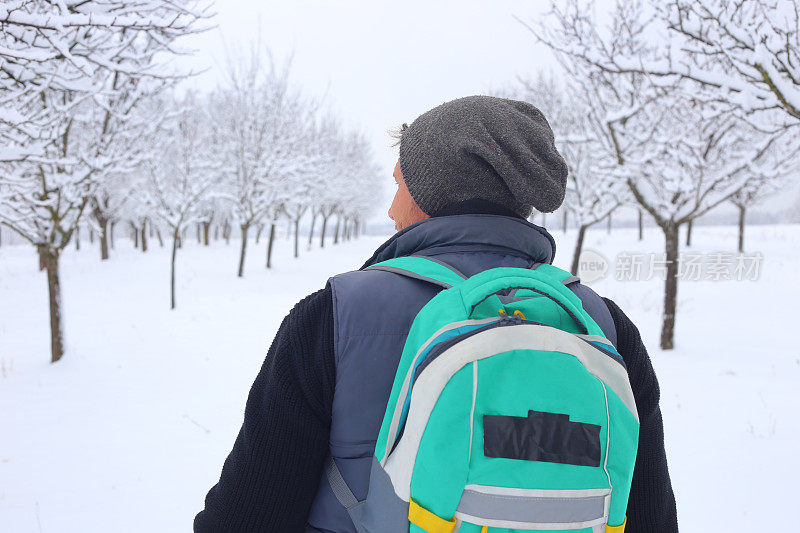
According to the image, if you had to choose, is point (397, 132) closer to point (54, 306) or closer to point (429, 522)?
point (429, 522)

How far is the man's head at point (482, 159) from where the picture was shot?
107cm

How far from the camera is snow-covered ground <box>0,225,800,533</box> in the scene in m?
3.78

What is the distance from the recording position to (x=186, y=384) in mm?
6684

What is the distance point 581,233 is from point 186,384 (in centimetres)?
1147

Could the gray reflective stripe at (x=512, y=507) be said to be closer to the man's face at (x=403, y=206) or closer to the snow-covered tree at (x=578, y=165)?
the man's face at (x=403, y=206)

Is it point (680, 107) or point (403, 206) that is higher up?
point (680, 107)

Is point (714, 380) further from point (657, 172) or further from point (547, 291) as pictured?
point (547, 291)

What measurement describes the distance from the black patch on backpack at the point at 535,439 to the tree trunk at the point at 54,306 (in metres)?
8.74

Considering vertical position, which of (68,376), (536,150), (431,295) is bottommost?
(68,376)

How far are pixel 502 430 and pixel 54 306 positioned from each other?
8.97 meters

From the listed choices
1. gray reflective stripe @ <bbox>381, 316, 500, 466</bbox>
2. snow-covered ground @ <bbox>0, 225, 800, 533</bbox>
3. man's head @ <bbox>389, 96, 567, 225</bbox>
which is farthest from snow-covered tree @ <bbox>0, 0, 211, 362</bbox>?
gray reflective stripe @ <bbox>381, 316, 500, 466</bbox>


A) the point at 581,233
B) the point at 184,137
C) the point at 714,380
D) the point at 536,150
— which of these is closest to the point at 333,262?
the point at 184,137

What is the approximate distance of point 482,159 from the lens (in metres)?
1.08

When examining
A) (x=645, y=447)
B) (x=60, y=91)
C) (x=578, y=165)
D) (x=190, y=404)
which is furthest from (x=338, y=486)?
(x=578, y=165)
